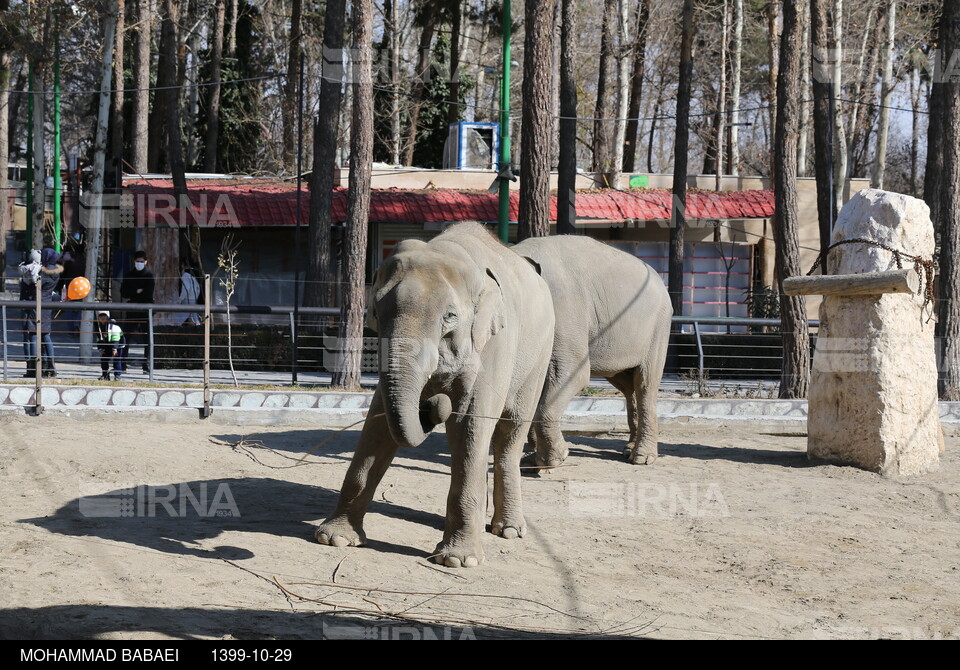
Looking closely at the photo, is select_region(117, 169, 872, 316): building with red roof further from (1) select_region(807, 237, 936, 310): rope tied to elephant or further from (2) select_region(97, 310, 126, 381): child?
(1) select_region(807, 237, 936, 310): rope tied to elephant

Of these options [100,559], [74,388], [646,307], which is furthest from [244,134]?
[100,559]

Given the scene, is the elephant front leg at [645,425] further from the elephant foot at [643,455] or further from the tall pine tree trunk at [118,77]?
the tall pine tree trunk at [118,77]

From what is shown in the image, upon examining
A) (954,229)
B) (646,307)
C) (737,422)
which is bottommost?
(737,422)

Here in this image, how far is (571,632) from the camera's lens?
5.63 metres

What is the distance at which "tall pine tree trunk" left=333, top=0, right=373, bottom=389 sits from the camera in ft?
49.3

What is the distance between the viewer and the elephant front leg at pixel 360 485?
23.5 ft

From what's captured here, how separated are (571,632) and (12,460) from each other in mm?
5831

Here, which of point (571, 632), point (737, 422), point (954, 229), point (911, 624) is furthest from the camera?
point (954, 229)

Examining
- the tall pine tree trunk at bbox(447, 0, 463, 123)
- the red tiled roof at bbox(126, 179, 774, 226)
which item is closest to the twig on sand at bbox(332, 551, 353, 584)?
the red tiled roof at bbox(126, 179, 774, 226)

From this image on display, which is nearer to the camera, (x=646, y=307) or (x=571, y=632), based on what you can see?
(x=571, y=632)

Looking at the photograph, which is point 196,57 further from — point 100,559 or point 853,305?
point 100,559

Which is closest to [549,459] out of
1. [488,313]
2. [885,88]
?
[488,313]

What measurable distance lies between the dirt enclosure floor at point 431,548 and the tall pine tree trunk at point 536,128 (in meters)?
5.02

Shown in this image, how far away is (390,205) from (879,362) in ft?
52.6
